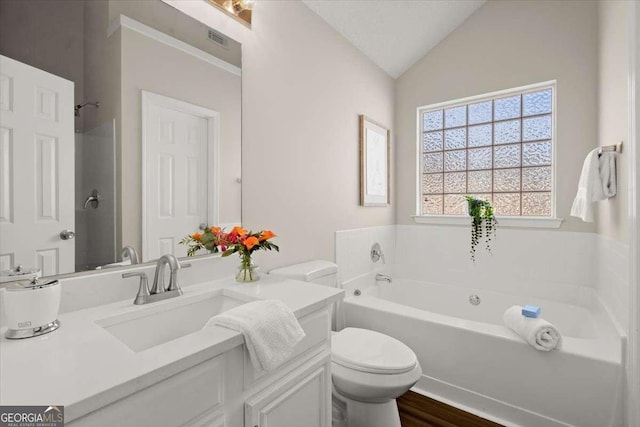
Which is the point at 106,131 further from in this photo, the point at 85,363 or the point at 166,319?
the point at 85,363

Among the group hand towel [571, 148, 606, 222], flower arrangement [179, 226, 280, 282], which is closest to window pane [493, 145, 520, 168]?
hand towel [571, 148, 606, 222]

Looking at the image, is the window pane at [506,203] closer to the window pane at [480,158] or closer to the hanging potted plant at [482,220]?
the hanging potted plant at [482,220]

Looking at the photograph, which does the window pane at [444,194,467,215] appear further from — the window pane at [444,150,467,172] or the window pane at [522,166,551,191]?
the window pane at [522,166,551,191]

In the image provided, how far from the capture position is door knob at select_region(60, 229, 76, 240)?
1.05 metres

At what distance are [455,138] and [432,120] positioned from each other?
30 centimetres

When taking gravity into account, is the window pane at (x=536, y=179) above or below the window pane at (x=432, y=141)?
below

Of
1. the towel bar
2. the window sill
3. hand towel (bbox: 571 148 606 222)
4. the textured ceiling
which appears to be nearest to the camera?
the towel bar

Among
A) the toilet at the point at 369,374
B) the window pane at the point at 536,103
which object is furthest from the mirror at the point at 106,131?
the window pane at the point at 536,103

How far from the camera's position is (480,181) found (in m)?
2.95

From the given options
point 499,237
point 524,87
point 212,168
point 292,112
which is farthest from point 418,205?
point 212,168

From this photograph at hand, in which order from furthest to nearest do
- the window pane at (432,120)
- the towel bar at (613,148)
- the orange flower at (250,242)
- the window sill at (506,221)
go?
1. the window pane at (432,120)
2. the window sill at (506,221)
3. the towel bar at (613,148)
4. the orange flower at (250,242)

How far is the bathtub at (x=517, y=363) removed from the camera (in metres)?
1.55

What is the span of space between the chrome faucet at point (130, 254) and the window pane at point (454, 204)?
2.73 meters

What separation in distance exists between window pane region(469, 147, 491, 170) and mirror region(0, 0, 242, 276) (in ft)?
7.88
